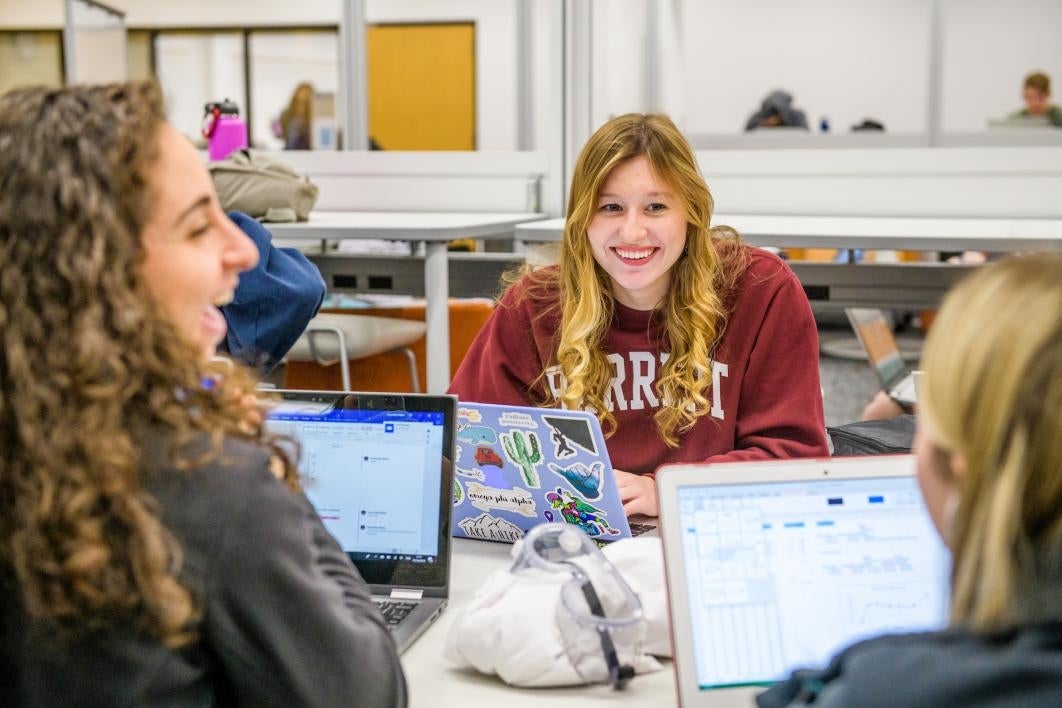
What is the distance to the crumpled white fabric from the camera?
1.13m

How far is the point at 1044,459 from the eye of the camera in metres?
0.67

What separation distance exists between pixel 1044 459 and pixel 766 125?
7356mm

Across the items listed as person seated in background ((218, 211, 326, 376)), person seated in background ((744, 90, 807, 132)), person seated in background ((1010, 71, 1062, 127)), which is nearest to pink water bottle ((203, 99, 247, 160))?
person seated in background ((218, 211, 326, 376))

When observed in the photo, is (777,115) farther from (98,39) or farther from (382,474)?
(382,474)

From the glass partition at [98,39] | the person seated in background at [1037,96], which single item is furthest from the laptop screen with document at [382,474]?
the person seated in background at [1037,96]

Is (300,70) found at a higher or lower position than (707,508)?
higher

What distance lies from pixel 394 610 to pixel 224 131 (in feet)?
8.04

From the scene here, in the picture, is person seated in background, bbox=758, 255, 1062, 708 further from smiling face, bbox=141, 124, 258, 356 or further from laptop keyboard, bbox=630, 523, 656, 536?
laptop keyboard, bbox=630, 523, 656, 536

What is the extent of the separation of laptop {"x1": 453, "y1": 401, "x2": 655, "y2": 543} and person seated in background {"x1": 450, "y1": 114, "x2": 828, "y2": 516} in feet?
1.10

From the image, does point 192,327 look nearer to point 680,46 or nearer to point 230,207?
point 230,207

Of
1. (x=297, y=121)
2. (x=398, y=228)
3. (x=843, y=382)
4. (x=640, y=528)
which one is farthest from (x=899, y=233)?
(x=297, y=121)

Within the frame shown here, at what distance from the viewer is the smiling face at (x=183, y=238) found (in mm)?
883

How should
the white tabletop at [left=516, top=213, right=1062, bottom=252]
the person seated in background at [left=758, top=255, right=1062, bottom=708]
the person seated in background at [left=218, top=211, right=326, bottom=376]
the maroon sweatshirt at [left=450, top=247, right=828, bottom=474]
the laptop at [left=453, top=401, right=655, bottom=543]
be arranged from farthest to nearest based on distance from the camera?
the white tabletop at [left=516, top=213, right=1062, bottom=252], the person seated in background at [left=218, top=211, right=326, bottom=376], the maroon sweatshirt at [left=450, top=247, right=828, bottom=474], the laptop at [left=453, top=401, right=655, bottom=543], the person seated in background at [left=758, top=255, right=1062, bottom=708]

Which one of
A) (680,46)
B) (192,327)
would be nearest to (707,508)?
(192,327)
